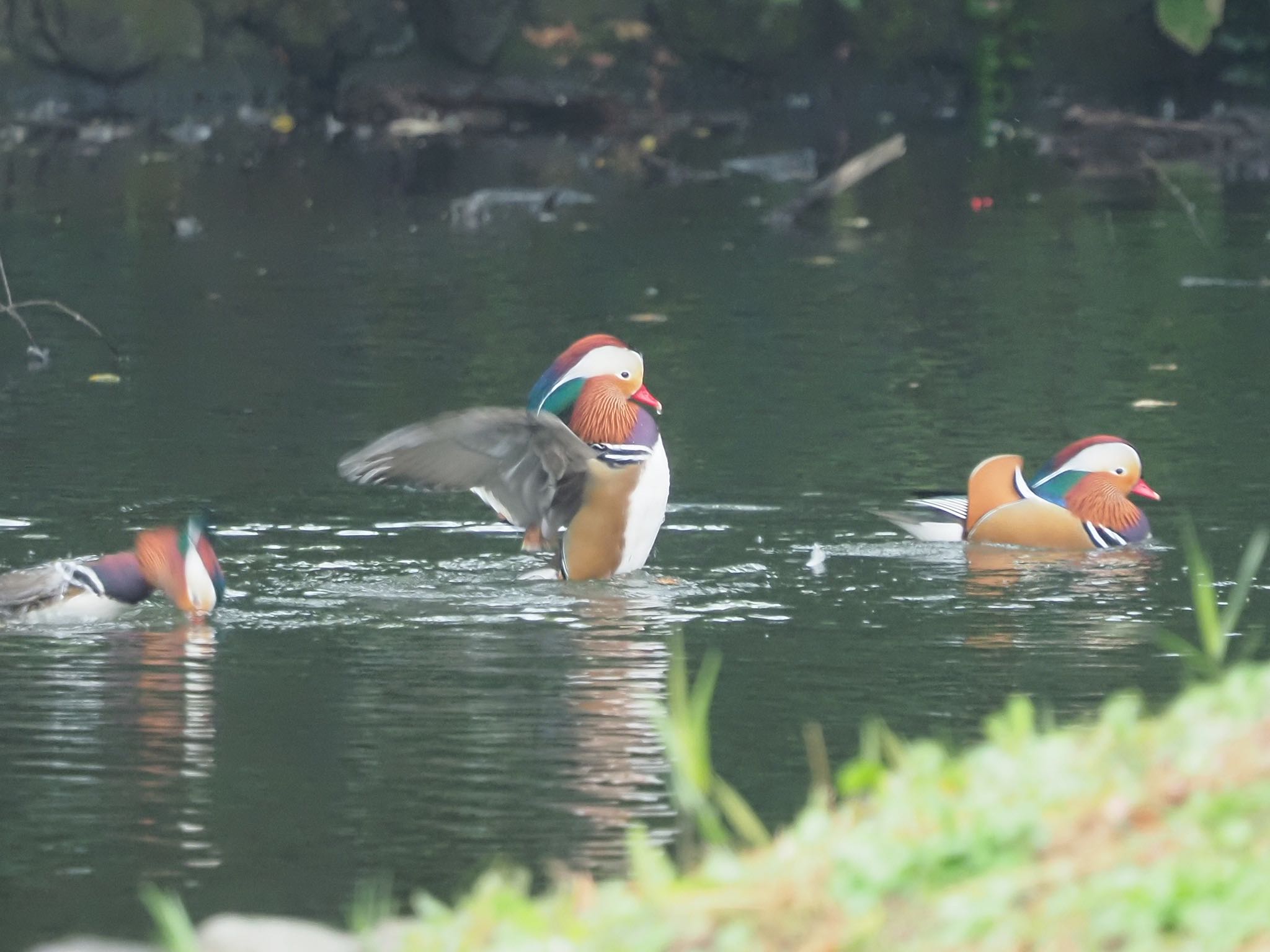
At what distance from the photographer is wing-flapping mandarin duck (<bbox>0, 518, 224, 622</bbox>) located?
23.2 feet

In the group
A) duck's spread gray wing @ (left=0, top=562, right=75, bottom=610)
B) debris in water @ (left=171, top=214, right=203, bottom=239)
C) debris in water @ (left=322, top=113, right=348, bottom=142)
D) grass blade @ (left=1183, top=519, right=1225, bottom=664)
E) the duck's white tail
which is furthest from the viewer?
debris in water @ (left=322, top=113, right=348, bottom=142)

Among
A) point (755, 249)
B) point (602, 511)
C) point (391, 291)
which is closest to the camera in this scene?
point (602, 511)

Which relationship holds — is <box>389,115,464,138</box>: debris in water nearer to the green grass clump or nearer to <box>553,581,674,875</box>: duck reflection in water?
<box>553,581,674,875</box>: duck reflection in water

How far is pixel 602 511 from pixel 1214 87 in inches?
912

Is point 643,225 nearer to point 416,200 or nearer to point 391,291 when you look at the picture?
point 416,200

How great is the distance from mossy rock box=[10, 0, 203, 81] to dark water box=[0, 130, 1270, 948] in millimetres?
10518

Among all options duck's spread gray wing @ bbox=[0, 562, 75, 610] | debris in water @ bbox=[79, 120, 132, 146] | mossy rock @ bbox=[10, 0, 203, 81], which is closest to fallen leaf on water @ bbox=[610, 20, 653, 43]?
mossy rock @ bbox=[10, 0, 203, 81]

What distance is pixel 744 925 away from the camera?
146 inches

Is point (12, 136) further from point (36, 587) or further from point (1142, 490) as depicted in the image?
point (36, 587)

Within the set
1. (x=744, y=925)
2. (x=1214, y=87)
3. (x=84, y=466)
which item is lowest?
(x=744, y=925)

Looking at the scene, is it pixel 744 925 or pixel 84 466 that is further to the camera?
pixel 84 466

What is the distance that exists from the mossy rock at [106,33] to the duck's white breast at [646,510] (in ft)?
71.2

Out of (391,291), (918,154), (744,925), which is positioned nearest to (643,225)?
(391,291)

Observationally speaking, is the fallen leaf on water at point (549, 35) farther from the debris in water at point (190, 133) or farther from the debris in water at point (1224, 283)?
the debris in water at point (1224, 283)
